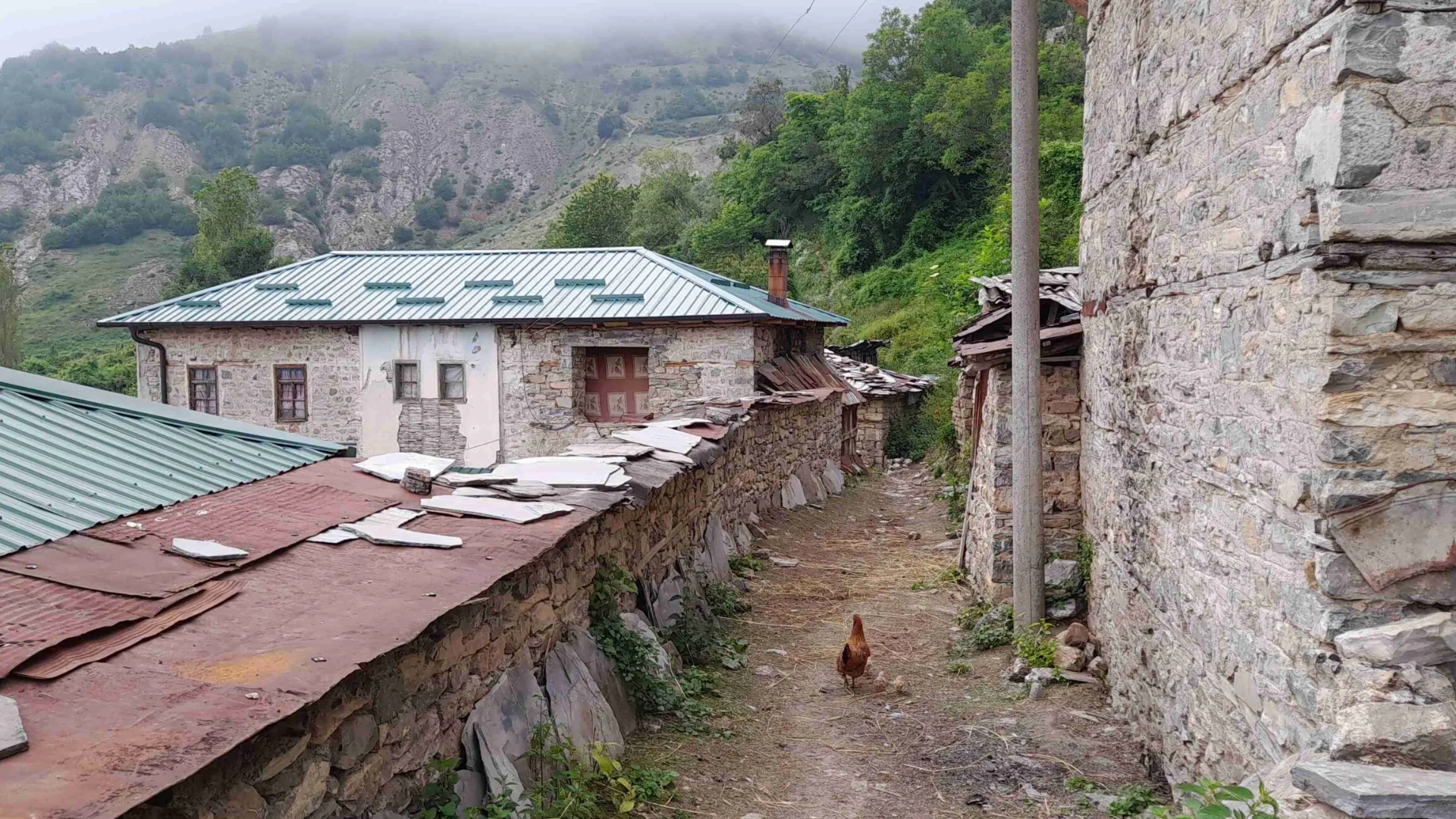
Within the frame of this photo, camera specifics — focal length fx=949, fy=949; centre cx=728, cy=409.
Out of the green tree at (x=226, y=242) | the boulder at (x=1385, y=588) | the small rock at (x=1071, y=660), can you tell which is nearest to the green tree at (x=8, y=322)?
the green tree at (x=226, y=242)

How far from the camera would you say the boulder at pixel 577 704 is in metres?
5.05

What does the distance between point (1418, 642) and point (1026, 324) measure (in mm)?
4970

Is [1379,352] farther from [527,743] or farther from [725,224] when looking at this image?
[725,224]

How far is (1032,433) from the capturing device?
764 cm

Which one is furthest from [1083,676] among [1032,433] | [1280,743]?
[1280,743]

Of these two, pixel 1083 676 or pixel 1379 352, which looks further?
pixel 1083 676

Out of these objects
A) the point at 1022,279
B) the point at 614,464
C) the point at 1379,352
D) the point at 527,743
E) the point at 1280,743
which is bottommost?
the point at 527,743

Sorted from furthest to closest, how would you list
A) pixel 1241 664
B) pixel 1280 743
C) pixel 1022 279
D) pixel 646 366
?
pixel 646 366 < pixel 1022 279 < pixel 1241 664 < pixel 1280 743

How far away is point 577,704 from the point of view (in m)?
5.24

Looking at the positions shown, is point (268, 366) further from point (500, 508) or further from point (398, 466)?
point (500, 508)

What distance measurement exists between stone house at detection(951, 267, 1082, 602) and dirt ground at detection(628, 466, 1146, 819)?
34.0 inches

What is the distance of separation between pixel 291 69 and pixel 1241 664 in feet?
365

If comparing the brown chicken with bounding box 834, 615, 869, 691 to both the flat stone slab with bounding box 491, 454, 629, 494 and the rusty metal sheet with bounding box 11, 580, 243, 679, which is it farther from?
the rusty metal sheet with bounding box 11, 580, 243, 679

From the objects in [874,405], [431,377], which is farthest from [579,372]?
[874,405]
